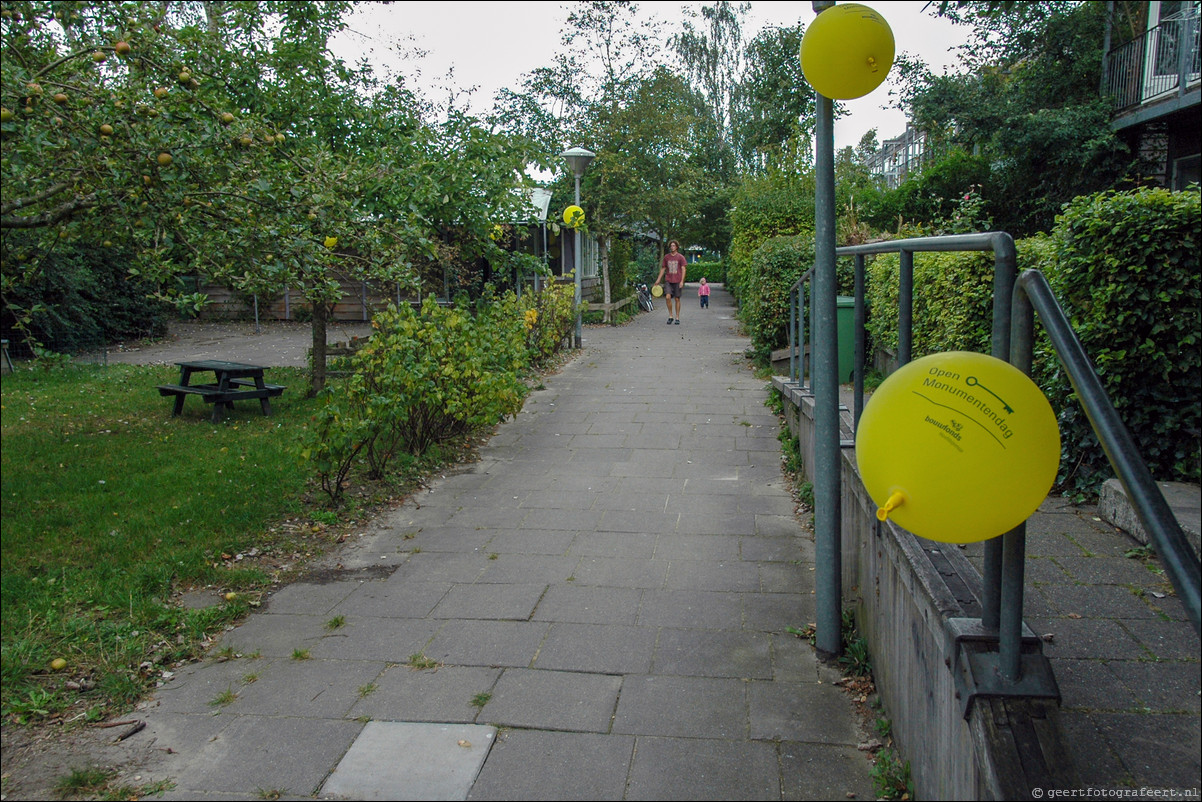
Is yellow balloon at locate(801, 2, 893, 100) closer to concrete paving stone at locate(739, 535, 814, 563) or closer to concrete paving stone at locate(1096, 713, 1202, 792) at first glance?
concrete paving stone at locate(1096, 713, 1202, 792)

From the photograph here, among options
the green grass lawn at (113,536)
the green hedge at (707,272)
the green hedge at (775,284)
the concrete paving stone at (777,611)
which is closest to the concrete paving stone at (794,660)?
the concrete paving stone at (777,611)

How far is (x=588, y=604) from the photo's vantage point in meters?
4.23

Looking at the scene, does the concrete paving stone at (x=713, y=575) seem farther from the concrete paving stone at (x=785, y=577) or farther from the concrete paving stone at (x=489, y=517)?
the concrete paving stone at (x=489, y=517)

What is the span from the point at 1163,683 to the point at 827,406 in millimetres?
1556

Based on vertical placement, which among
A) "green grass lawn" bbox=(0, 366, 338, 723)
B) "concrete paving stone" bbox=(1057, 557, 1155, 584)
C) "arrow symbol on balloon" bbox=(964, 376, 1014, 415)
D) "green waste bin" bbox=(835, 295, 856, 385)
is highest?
"arrow symbol on balloon" bbox=(964, 376, 1014, 415)

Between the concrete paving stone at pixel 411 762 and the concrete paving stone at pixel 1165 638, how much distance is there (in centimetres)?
205

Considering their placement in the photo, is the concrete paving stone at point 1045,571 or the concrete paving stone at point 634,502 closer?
the concrete paving stone at point 1045,571

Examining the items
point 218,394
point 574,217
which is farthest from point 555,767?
point 574,217

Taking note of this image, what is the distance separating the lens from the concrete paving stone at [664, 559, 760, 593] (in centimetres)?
445

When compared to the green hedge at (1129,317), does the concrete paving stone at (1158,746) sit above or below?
below

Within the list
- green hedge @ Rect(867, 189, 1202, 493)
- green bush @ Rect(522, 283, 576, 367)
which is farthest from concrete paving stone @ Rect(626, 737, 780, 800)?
green bush @ Rect(522, 283, 576, 367)

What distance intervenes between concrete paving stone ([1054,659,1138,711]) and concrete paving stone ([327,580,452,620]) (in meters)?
2.73

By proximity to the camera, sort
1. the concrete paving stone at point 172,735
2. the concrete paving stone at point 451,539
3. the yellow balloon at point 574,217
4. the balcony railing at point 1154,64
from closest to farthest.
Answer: the concrete paving stone at point 172,735 → the concrete paving stone at point 451,539 → the balcony railing at point 1154,64 → the yellow balloon at point 574,217

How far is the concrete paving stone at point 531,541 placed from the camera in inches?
199
